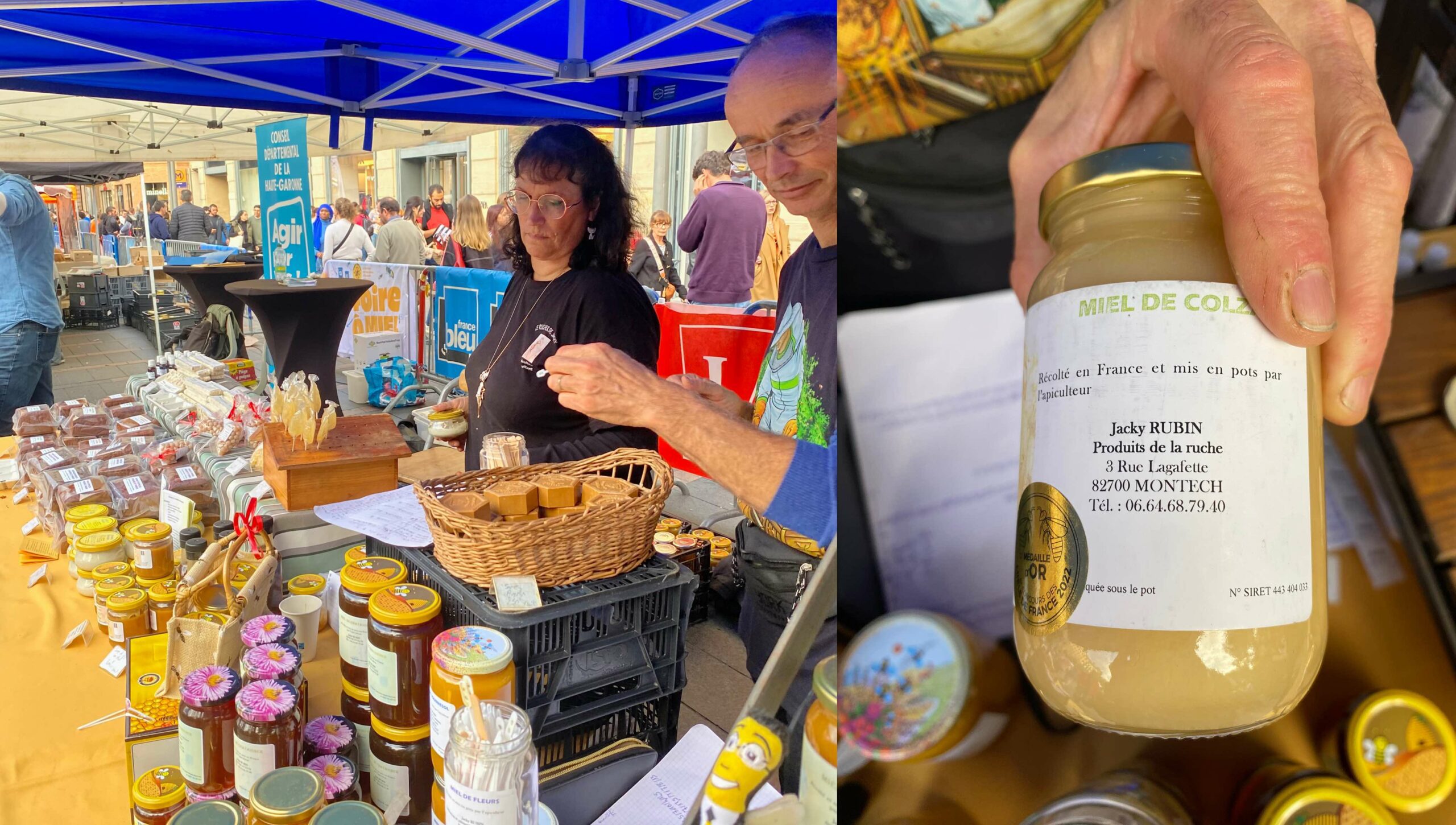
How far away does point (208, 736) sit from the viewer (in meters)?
1.04

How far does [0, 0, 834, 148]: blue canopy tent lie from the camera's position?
2.63 m

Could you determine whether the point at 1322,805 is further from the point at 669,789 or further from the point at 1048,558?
the point at 669,789

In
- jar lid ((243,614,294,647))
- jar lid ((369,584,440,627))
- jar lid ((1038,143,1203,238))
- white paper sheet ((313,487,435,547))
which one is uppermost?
jar lid ((1038,143,1203,238))

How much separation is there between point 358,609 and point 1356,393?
46.2 inches

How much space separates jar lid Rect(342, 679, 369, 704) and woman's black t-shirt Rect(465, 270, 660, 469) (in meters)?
0.71

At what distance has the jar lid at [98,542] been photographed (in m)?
1.81

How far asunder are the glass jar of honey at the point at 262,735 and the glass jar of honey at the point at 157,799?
10 cm

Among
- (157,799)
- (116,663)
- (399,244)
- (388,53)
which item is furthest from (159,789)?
(399,244)

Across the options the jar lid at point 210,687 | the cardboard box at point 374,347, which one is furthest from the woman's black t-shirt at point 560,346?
the cardboard box at point 374,347

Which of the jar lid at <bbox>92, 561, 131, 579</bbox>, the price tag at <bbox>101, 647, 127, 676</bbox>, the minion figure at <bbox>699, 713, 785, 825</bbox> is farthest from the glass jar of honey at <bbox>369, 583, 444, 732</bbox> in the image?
the jar lid at <bbox>92, 561, 131, 579</bbox>

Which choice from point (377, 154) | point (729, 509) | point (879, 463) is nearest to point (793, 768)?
point (879, 463)

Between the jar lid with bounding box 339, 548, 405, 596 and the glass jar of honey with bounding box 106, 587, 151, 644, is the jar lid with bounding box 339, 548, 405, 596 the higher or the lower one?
the higher one

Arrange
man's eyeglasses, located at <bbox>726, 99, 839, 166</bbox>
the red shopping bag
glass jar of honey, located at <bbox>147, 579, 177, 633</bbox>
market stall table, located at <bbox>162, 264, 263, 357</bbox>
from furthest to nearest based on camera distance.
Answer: market stall table, located at <bbox>162, 264, 263, 357</bbox> < the red shopping bag < glass jar of honey, located at <bbox>147, 579, 177, 633</bbox> < man's eyeglasses, located at <bbox>726, 99, 839, 166</bbox>

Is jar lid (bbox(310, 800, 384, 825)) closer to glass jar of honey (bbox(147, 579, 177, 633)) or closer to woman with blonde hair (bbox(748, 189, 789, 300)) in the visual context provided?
glass jar of honey (bbox(147, 579, 177, 633))
